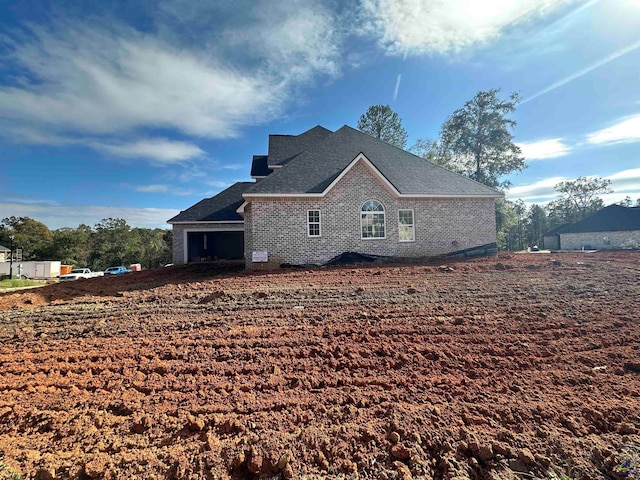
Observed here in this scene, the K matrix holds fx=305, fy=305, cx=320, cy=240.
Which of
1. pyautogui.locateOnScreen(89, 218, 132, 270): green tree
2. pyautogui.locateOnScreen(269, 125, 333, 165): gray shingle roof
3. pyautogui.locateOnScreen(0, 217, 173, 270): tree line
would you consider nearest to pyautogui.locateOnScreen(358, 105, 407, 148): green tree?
pyautogui.locateOnScreen(269, 125, 333, 165): gray shingle roof

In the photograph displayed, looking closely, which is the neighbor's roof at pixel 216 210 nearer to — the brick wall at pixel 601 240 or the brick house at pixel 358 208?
the brick house at pixel 358 208

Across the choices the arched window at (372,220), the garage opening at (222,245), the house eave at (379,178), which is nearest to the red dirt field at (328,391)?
the house eave at (379,178)

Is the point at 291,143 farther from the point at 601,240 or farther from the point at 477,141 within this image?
the point at 601,240

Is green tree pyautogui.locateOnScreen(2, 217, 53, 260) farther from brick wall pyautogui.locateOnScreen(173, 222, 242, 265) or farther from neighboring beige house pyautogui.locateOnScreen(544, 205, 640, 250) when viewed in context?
neighboring beige house pyautogui.locateOnScreen(544, 205, 640, 250)

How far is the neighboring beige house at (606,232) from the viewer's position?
31781 mm

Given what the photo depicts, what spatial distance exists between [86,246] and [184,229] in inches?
1538

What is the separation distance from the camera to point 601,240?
33750 millimetres

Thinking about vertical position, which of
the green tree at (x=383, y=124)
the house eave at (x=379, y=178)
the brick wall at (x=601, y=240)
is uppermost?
the green tree at (x=383, y=124)

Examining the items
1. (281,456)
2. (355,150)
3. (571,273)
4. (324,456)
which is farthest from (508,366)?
(355,150)

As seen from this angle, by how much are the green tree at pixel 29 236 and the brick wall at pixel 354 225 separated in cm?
4871

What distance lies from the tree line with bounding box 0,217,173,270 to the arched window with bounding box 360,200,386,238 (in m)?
34.0

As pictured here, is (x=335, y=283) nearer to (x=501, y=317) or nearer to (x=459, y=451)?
(x=501, y=317)

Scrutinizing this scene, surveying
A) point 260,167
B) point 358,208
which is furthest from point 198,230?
point 358,208

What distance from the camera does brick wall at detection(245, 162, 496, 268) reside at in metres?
14.2
